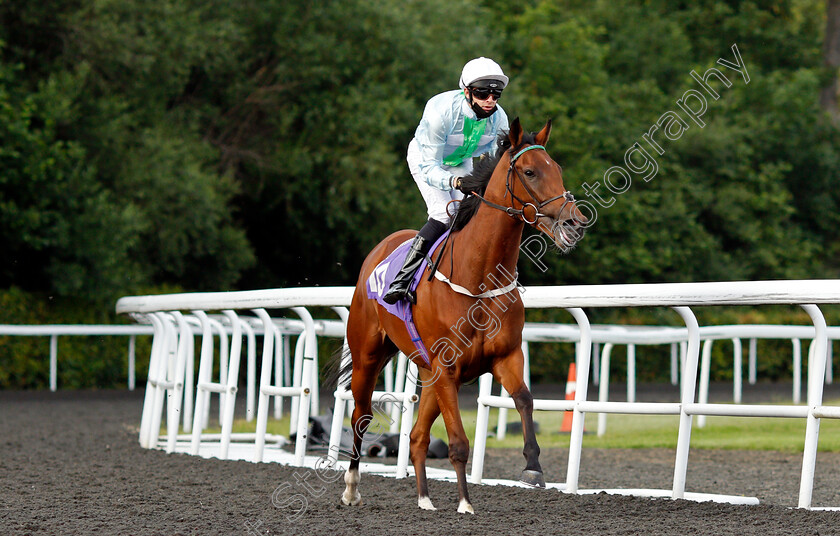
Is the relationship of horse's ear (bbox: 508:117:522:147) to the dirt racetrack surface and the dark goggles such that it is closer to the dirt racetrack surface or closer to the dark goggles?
the dark goggles

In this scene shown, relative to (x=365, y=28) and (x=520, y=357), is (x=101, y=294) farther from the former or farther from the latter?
(x=520, y=357)

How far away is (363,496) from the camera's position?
520 centimetres

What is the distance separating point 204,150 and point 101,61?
8.38ft

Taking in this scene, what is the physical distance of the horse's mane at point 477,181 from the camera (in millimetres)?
4562

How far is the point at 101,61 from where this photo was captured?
16.5 meters

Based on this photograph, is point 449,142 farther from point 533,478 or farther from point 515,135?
point 533,478

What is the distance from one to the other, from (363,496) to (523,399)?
4.22 ft

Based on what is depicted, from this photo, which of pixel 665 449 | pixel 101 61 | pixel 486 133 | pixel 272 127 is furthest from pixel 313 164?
pixel 486 133

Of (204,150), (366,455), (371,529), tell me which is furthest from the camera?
(204,150)

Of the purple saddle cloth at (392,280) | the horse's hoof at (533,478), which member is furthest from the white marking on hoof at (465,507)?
the purple saddle cloth at (392,280)

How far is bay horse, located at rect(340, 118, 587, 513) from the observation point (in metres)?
4.24

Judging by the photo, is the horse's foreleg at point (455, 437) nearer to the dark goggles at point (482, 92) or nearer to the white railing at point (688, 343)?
Answer: the white railing at point (688, 343)

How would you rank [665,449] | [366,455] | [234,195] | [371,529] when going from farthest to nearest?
[234,195]
[665,449]
[366,455]
[371,529]

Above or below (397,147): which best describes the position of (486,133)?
below
